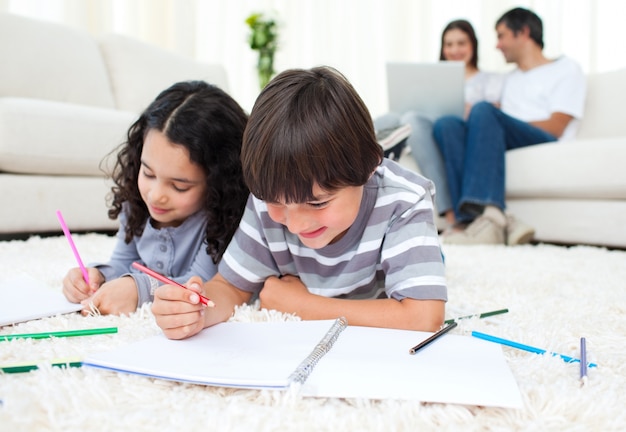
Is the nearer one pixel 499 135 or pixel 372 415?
pixel 372 415

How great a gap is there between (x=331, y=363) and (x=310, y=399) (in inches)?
2.7

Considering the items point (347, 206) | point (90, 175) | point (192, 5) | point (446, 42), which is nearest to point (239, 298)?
point (347, 206)

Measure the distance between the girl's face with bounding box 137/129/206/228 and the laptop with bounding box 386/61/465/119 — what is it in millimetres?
1359

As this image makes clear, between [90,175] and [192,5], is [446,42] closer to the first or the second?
[192,5]

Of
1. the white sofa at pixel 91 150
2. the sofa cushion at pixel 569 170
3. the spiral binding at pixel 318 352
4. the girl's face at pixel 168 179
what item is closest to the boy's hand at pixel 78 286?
the girl's face at pixel 168 179

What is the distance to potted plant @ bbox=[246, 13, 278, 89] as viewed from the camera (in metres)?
3.05

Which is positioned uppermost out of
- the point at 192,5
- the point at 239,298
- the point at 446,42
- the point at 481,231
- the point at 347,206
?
the point at 192,5

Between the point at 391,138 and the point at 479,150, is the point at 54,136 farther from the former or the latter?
the point at 479,150

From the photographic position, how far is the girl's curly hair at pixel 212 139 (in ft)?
3.05

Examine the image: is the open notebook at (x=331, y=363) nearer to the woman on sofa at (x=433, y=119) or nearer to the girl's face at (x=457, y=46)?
the woman on sofa at (x=433, y=119)

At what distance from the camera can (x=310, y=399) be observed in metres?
0.50

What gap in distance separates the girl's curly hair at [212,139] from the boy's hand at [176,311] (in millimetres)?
312

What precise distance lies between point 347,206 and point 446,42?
226 centimetres

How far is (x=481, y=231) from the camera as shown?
1898mm
